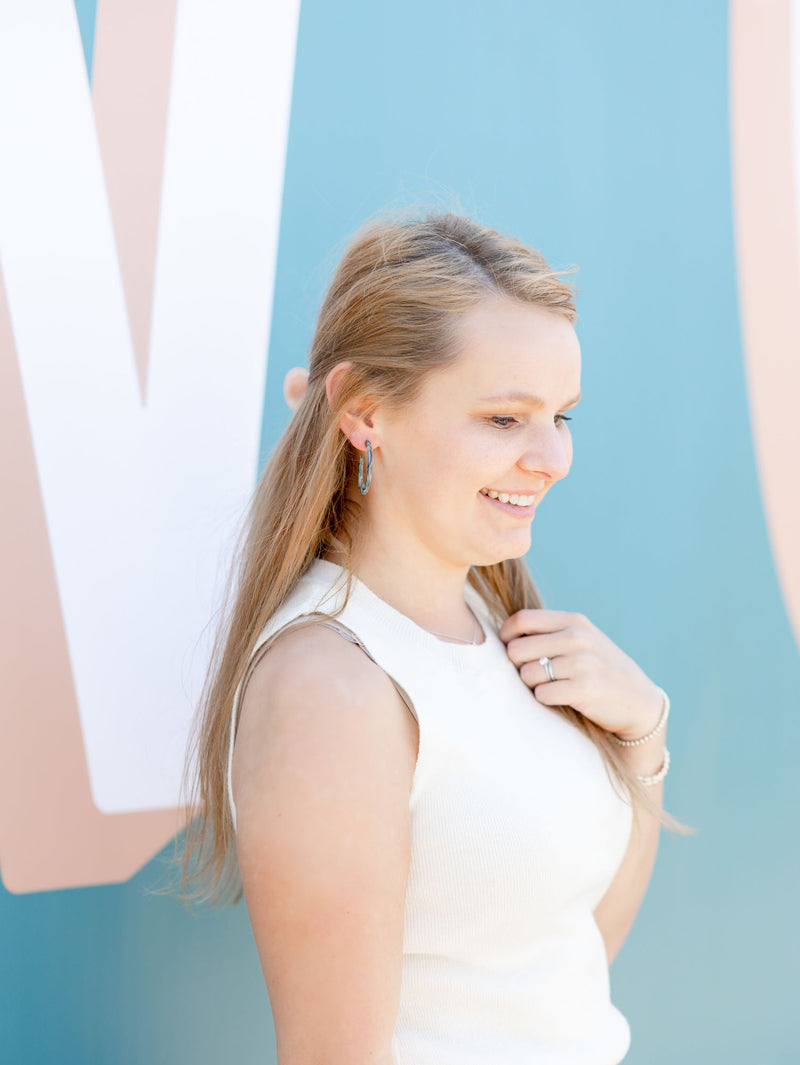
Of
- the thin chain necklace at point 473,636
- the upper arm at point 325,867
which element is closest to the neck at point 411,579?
the thin chain necklace at point 473,636

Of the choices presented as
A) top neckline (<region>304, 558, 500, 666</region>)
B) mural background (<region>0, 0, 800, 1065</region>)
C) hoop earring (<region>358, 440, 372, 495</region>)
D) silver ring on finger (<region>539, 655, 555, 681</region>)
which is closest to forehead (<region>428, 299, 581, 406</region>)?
hoop earring (<region>358, 440, 372, 495</region>)

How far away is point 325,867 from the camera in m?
0.87

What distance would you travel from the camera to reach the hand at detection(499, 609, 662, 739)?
48.8 inches

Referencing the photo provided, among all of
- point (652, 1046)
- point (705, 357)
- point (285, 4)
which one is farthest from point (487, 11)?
point (652, 1046)

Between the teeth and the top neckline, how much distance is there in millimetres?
170

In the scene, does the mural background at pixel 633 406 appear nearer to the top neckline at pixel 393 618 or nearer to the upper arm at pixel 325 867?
the top neckline at pixel 393 618

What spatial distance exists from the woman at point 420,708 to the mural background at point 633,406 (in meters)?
0.39

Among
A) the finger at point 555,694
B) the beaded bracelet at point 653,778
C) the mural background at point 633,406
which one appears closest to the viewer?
the finger at point 555,694

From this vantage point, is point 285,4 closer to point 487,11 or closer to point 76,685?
point 487,11

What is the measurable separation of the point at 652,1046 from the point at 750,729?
60cm

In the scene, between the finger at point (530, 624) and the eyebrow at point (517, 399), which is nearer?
the eyebrow at point (517, 399)

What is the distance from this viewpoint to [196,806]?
1.41 m

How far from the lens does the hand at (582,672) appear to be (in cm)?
124

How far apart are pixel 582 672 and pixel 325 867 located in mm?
505
